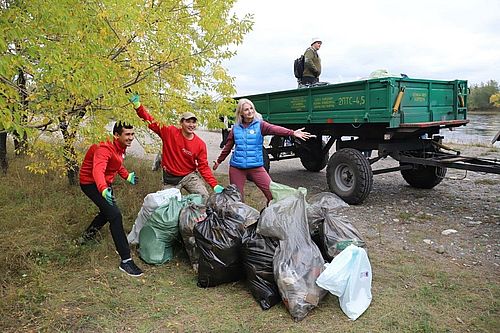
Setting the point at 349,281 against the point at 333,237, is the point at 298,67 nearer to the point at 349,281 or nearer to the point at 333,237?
the point at 333,237

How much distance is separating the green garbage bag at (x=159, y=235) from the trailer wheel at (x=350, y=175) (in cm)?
278

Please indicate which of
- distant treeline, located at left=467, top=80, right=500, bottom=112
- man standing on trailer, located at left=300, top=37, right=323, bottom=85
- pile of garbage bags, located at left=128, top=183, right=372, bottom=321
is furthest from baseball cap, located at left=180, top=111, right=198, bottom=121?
distant treeline, located at left=467, top=80, right=500, bottom=112

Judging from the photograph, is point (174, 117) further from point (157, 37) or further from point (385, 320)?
point (385, 320)

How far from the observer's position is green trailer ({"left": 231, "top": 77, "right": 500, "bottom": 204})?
5.34 meters

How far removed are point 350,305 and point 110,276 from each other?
197cm

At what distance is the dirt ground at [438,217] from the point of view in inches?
162

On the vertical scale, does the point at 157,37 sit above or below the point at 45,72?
above

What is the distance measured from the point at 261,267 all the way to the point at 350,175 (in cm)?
326

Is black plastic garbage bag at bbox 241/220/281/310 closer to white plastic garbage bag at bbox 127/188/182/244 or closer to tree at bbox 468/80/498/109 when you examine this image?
white plastic garbage bag at bbox 127/188/182/244

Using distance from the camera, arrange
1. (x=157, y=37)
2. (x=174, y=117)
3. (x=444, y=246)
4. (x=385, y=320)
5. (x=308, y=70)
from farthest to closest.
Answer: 1. (x=308, y=70)
2. (x=174, y=117)
3. (x=444, y=246)
4. (x=157, y=37)
5. (x=385, y=320)

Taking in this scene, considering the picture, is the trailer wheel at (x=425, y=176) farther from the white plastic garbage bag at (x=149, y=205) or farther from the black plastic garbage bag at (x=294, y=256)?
the white plastic garbage bag at (x=149, y=205)

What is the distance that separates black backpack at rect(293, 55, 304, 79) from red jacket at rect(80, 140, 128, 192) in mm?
4510

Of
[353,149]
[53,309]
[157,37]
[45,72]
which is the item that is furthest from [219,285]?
[353,149]

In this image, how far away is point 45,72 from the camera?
8.51ft
